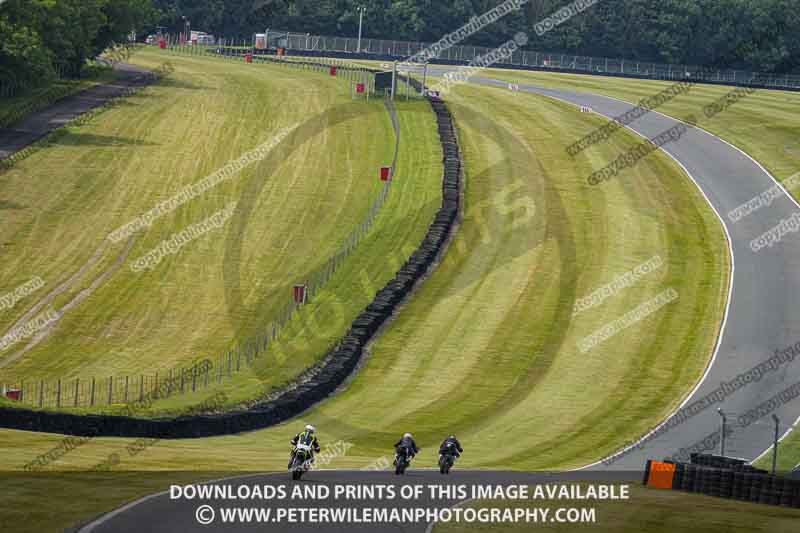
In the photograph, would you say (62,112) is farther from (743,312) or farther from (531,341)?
(743,312)

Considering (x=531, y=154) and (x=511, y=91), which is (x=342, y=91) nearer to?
(x=511, y=91)

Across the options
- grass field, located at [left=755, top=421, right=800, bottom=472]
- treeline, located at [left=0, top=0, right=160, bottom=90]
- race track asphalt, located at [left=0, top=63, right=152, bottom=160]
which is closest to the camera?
grass field, located at [left=755, top=421, right=800, bottom=472]

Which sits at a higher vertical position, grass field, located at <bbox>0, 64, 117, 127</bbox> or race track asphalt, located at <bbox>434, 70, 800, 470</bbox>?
grass field, located at <bbox>0, 64, 117, 127</bbox>

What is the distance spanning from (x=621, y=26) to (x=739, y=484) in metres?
141

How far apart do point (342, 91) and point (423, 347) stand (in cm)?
5656

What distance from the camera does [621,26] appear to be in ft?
535

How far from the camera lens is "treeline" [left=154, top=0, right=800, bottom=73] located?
510ft

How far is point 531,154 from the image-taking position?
7606 cm

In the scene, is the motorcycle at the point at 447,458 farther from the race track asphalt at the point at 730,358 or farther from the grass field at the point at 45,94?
the grass field at the point at 45,94

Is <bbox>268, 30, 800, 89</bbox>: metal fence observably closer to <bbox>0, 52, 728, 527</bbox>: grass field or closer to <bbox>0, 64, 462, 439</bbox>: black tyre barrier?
<bbox>0, 52, 728, 527</bbox>: grass field

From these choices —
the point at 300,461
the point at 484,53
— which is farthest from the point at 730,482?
the point at 484,53

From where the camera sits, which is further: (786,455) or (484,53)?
(484,53)

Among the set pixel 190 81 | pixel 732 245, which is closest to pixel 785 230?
pixel 732 245

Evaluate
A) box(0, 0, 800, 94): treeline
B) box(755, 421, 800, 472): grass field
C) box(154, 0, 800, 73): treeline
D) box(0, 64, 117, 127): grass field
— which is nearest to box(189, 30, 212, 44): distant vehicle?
box(0, 0, 800, 94): treeline
